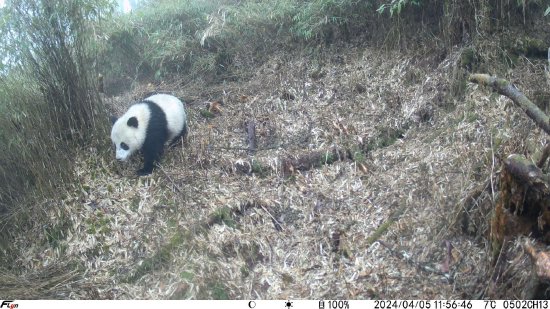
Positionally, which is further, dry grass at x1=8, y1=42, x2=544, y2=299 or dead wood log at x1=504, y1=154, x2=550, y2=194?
dry grass at x1=8, y1=42, x2=544, y2=299

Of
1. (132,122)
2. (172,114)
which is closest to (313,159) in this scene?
(172,114)

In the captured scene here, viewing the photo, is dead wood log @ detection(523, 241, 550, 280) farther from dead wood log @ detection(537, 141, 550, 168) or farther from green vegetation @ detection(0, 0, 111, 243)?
green vegetation @ detection(0, 0, 111, 243)

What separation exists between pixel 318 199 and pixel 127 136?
2348 mm

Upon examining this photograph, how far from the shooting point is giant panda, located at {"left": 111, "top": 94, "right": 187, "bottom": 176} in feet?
19.4

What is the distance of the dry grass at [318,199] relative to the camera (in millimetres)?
4207

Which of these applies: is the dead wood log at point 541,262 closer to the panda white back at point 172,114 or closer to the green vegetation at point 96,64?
the green vegetation at point 96,64

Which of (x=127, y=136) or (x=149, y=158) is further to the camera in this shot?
(x=149, y=158)

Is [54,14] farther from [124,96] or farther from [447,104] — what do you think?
[447,104]

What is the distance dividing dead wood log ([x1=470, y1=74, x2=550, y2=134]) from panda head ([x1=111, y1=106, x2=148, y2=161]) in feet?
12.6

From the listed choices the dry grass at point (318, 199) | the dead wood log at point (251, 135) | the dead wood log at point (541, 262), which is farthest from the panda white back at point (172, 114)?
the dead wood log at point (541, 262)

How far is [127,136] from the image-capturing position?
589 centimetres

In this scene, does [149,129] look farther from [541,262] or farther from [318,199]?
[541,262]

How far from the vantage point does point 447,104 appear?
5988mm

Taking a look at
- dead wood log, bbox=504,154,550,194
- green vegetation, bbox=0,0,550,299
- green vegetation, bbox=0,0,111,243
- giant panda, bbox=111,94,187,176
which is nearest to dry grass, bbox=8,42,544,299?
green vegetation, bbox=0,0,550,299
